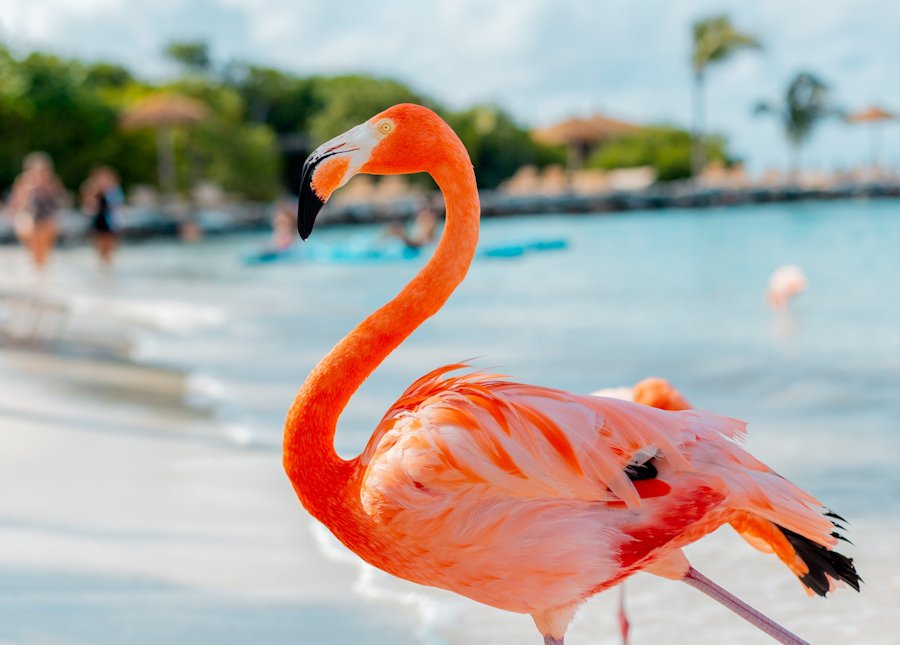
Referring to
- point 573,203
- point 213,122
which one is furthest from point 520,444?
point 573,203

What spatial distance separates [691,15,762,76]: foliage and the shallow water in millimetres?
35929

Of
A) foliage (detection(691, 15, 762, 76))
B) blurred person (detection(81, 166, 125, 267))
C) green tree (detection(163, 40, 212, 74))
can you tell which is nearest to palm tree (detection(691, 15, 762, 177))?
foliage (detection(691, 15, 762, 76))

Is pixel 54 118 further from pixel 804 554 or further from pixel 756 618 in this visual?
pixel 756 618

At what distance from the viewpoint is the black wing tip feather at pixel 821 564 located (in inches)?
103

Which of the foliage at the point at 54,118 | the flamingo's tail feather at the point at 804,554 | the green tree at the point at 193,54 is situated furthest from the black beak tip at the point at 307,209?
the green tree at the point at 193,54

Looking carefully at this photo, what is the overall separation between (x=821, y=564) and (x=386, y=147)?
1.55 metres

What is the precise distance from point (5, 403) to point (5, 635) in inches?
137

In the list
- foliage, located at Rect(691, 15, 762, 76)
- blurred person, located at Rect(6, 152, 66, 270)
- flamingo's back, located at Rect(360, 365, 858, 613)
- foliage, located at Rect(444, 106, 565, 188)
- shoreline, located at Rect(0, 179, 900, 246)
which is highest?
foliage, located at Rect(691, 15, 762, 76)

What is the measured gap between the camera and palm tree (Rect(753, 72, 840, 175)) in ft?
201

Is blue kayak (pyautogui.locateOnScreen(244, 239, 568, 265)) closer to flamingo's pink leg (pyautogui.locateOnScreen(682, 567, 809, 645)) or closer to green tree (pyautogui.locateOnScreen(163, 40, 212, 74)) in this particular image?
flamingo's pink leg (pyautogui.locateOnScreen(682, 567, 809, 645))

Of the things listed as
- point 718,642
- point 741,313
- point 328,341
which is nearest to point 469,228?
point 718,642

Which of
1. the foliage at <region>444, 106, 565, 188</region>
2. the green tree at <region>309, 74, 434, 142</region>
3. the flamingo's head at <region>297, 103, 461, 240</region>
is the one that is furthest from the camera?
the foliage at <region>444, 106, 565, 188</region>

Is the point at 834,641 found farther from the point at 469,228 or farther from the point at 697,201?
the point at 697,201

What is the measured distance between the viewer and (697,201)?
51.3 meters
